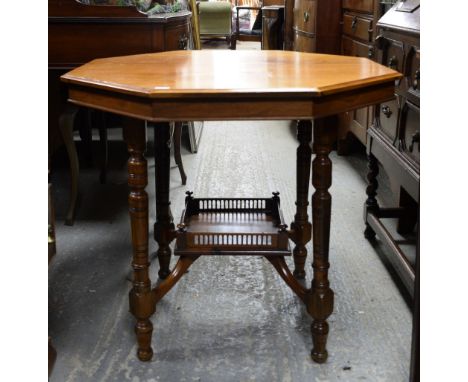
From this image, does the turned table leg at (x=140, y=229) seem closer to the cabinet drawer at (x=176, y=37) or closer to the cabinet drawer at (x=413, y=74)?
the cabinet drawer at (x=413, y=74)

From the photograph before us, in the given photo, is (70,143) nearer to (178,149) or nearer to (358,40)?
(178,149)

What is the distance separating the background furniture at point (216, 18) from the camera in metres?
10.6

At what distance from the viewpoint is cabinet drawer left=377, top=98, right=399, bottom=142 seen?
2205 mm

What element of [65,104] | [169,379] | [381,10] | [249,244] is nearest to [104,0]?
[65,104]

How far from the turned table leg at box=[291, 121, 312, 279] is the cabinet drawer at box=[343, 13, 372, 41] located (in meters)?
1.33

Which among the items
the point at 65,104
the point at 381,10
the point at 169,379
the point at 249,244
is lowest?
the point at 169,379

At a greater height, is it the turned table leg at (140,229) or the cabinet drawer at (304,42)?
the cabinet drawer at (304,42)

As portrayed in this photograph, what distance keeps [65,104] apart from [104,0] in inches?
20.7

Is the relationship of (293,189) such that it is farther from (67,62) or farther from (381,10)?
(67,62)

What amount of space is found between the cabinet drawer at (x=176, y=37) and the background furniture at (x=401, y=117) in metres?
0.96

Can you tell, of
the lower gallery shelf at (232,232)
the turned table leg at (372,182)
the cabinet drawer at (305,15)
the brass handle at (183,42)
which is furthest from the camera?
the cabinet drawer at (305,15)

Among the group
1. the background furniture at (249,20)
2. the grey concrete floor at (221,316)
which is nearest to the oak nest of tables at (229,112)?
the grey concrete floor at (221,316)

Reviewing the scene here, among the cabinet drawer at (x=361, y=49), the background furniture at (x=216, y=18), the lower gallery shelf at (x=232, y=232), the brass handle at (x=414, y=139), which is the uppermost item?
the background furniture at (x=216, y=18)

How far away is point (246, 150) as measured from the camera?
4.34 meters
